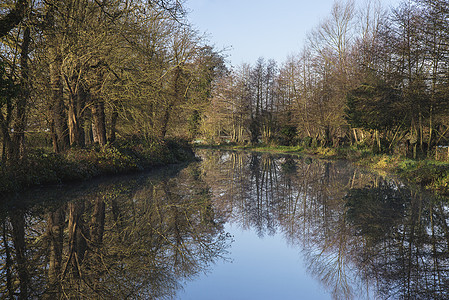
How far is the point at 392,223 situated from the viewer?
7.12 meters

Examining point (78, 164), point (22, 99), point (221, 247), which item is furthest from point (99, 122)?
point (221, 247)

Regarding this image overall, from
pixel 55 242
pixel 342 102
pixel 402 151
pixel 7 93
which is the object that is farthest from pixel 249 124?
pixel 55 242

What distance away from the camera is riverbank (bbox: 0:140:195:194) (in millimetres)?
10492

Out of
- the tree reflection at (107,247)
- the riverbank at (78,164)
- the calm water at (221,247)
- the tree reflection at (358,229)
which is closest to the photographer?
the tree reflection at (107,247)

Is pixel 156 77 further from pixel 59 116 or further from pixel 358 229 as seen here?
pixel 358 229

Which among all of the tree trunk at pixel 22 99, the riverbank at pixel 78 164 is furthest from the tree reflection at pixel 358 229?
the tree trunk at pixel 22 99

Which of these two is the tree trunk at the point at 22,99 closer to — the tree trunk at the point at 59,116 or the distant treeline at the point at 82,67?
the distant treeline at the point at 82,67

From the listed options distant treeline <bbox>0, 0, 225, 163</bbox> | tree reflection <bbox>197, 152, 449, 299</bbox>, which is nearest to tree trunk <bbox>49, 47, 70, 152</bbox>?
distant treeline <bbox>0, 0, 225, 163</bbox>

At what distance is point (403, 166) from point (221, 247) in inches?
562

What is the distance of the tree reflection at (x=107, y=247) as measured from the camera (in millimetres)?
3893

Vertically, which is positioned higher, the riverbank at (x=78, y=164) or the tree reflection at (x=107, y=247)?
the riverbank at (x=78, y=164)

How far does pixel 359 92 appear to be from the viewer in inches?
873

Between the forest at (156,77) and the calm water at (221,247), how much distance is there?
4576 mm

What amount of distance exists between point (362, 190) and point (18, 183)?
1126cm
